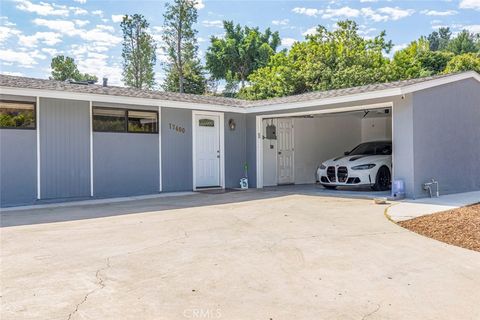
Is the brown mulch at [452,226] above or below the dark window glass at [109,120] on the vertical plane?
below

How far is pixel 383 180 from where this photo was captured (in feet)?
34.0

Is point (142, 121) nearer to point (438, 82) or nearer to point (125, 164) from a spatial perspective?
point (125, 164)

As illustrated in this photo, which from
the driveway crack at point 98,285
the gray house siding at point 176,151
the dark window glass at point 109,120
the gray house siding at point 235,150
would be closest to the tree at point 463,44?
the gray house siding at point 235,150

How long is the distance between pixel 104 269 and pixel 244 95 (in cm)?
2556

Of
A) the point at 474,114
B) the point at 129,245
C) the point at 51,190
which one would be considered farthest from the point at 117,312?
the point at 474,114

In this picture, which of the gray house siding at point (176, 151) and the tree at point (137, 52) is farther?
the tree at point (137, 52)

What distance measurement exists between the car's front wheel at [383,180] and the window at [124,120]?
6.02 metres

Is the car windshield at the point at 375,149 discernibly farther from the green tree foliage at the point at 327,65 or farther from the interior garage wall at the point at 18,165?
the green tree foliage at the point at 327,65

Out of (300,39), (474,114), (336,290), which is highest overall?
(300,39)

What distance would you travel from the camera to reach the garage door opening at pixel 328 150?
1025 centimetres

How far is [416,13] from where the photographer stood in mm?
26500

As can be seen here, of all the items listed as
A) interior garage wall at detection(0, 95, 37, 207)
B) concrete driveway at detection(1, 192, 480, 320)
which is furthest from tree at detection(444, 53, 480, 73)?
interior garage wall at detection(0, 95, 37, 207)

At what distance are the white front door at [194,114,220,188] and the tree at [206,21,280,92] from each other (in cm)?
2023

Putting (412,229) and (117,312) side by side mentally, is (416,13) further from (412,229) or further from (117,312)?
(117,312)
